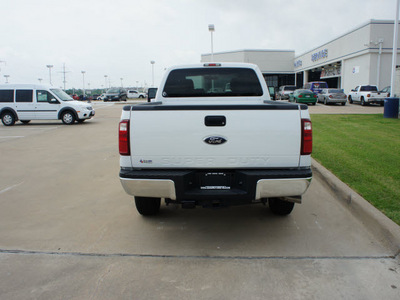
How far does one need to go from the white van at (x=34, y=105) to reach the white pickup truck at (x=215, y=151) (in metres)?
15.2

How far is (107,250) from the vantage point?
3867 mm

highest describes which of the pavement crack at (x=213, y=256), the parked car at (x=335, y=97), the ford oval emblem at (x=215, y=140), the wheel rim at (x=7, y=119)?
the parked car at (x=335, y=97)

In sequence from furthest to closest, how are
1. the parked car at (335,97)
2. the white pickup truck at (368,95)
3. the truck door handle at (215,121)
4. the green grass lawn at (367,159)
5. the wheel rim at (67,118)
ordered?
the parked car at (335,97), the white pickup truck at (368,95), the wheel rim at (67,118), the green grass lawn at (367,159), the truck door handle at (215,121)

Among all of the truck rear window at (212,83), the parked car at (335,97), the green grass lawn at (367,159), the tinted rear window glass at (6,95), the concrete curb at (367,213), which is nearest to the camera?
the concrete curb at (367,213)

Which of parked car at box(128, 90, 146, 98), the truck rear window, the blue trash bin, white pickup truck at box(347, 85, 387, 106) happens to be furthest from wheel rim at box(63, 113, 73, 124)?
parked car at box(128, 90, 146, 98)

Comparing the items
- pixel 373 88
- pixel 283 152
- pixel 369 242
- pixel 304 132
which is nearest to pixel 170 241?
pixel 283 152

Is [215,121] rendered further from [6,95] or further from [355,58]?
[355,58]

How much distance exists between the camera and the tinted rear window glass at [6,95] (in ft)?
58.1

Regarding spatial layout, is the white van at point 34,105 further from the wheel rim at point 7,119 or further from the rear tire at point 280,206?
the rear tire at point 280,206

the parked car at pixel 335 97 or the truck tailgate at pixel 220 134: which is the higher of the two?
the parked car at pixel 335 97

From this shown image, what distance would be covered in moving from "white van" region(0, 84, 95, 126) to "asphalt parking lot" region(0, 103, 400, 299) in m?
12.3

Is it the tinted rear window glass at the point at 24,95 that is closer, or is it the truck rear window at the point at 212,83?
the truck rear window at the point at 212,83

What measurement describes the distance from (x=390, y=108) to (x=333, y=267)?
15.0 m

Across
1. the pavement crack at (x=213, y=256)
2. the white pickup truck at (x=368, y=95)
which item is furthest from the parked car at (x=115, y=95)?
the pavement crack at (x=213, y=256)
